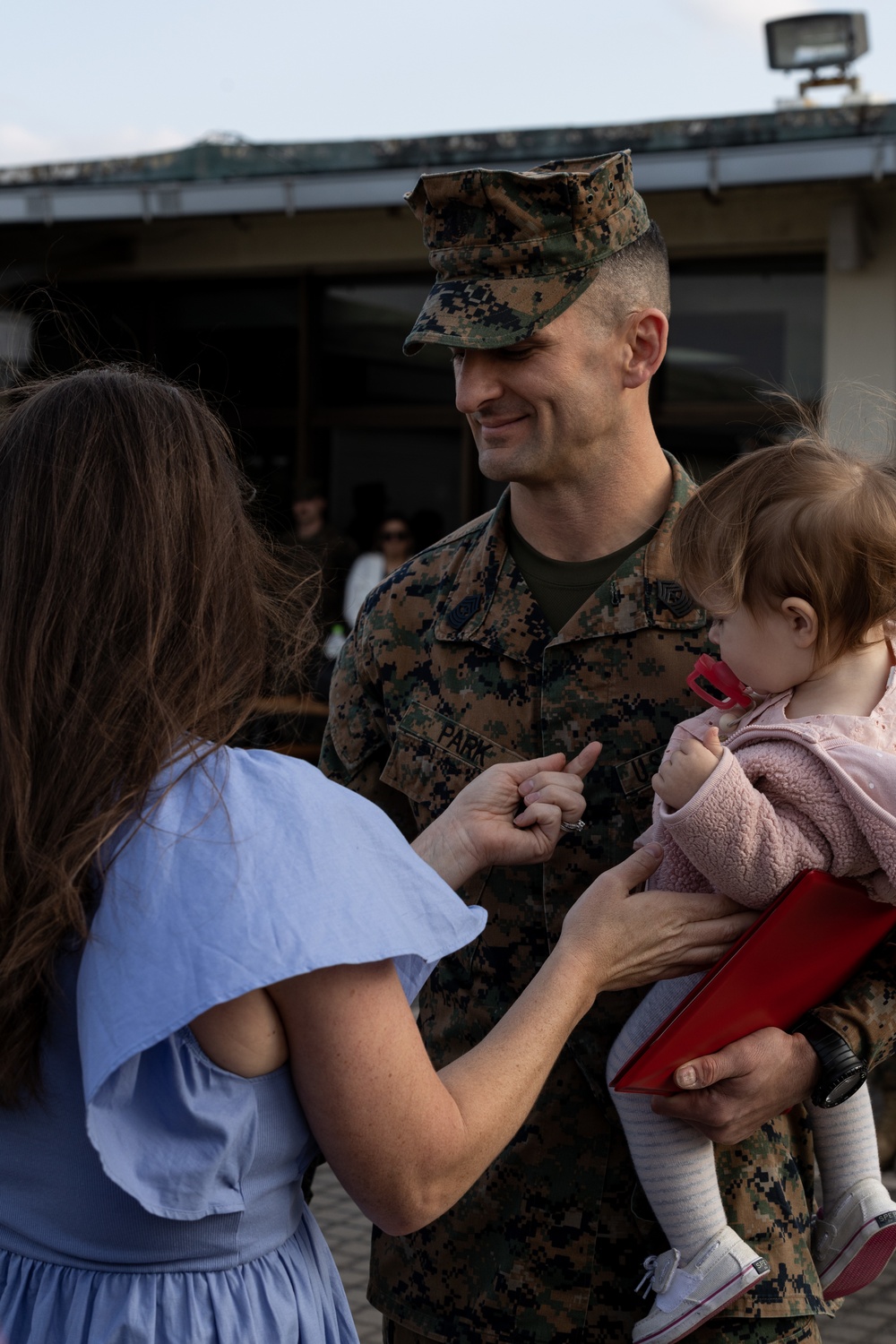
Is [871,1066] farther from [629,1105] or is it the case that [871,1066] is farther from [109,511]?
[109,511]

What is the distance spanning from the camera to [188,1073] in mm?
1331

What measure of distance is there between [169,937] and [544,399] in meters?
1.19

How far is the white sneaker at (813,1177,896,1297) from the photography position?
2029mm

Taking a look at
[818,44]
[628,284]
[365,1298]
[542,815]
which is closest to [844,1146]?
[542,815]

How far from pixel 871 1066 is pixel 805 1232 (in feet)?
0.99

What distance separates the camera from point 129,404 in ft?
4.77

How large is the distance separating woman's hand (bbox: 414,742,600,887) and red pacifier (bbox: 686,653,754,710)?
174 millimetres

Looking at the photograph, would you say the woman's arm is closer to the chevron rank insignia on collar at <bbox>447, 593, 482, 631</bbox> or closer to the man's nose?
the chevron rank insignia on collar at <bbox>447, 593, 482, 631</bbox>

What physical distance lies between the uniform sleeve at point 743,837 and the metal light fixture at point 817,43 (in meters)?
6.92

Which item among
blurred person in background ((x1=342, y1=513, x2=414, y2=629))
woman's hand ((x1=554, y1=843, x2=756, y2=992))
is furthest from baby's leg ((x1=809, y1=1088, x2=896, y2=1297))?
blurred person in background ((x1=342, y1=513, x2=414, y2=629))

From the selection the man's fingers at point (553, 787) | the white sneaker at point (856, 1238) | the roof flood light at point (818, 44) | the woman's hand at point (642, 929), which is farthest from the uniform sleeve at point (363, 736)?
the roof flood light at point (818, 44)

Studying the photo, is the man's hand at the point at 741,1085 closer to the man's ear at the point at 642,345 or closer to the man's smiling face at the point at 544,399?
the man's smiling face at the point at 544,399

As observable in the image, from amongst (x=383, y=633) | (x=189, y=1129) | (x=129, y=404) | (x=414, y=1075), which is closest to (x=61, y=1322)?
(x=189, y=1129)

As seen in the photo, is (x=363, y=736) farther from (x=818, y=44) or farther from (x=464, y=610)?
(x=818, y=44)
